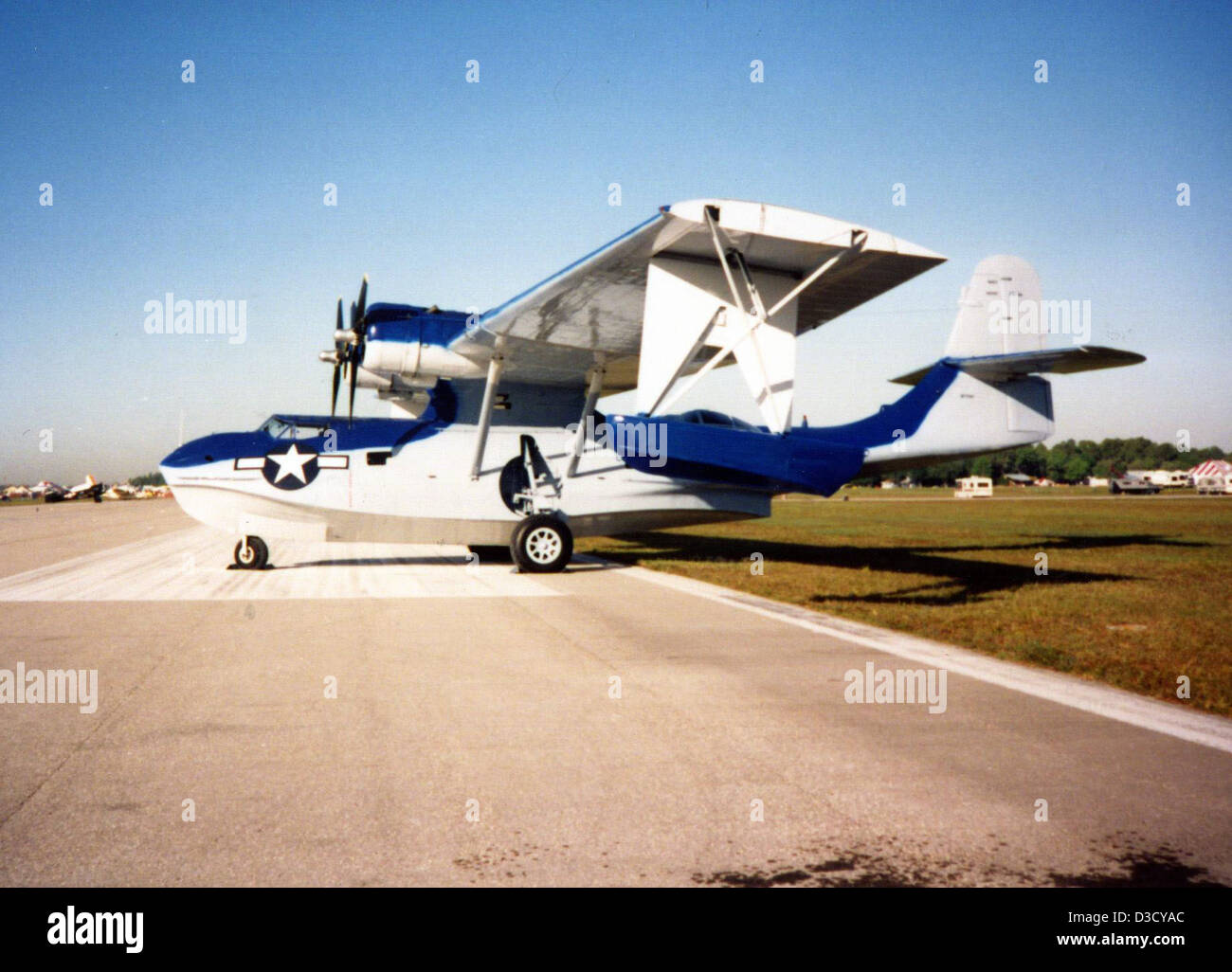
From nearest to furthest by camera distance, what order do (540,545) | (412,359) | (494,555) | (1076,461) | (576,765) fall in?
(576,765)
(540,545)
(412,359)
(494,555)
(1076,461)

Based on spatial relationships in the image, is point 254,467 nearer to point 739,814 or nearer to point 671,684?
point 671,684

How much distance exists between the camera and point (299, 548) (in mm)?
17984

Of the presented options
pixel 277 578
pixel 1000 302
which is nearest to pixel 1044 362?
pixel 1000 302

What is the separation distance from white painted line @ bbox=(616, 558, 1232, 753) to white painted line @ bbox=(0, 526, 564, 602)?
3629 millimetres

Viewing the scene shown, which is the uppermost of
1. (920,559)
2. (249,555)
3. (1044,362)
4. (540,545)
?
(1044,362)

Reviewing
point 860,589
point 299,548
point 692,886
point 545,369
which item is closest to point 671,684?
point 692,886

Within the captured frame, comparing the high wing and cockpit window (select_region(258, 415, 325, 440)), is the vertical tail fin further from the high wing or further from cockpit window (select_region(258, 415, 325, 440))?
cockpit window (select_region(258, 415, 325, 440))

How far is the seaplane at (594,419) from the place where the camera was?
9.62 m

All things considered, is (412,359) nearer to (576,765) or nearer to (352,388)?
(352,388)

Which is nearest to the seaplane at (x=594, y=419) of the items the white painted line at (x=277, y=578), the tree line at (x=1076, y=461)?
the white painted line at (x=277, y=578)

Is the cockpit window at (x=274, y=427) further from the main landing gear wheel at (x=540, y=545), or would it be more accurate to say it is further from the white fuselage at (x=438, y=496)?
the main landing gear wheel at (x=540, y=545)

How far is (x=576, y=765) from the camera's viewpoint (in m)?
4.00

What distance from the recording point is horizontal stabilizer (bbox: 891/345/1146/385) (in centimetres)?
1055

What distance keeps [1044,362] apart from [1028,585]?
318cm
